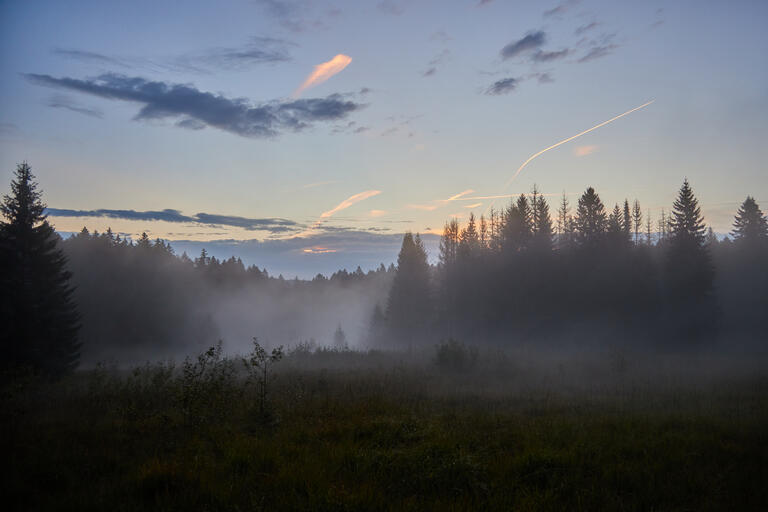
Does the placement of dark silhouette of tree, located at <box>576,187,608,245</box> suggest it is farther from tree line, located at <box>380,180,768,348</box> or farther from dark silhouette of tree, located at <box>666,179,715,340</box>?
dark silhouette of tree, located at <box>666,179,715,340</box>

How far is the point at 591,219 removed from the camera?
143 feet

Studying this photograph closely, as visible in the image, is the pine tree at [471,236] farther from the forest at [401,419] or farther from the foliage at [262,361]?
the foliage at [262,361]

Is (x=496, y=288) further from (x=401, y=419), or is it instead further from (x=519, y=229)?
(x=401, y=419)

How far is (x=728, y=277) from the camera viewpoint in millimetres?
49750

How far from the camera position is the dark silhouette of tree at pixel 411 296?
52.6 metres

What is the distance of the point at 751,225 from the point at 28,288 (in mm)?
81553

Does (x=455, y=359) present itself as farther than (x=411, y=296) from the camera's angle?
No

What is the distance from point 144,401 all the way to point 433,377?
39.5 feet

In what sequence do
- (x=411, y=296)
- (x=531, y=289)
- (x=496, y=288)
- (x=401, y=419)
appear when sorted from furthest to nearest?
(x=411, y=296)
(x=496, y=288)
(x=531, y=289)
(x=401, y=419)

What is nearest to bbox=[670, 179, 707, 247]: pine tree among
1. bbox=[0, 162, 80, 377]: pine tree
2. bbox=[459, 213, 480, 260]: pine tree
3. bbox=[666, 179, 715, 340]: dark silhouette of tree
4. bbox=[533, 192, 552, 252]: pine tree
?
bbox=[666, 179, 715, 340]: dark silhouette of tree

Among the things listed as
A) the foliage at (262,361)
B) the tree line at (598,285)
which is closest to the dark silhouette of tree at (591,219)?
the tree line at (598,285)

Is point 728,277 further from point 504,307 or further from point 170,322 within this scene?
point 170,322

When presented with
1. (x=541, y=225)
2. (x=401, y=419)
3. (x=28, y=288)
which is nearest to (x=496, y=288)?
(x=541, y=225)

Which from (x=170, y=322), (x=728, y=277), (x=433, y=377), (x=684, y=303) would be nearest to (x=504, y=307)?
(x=684, y=303)
